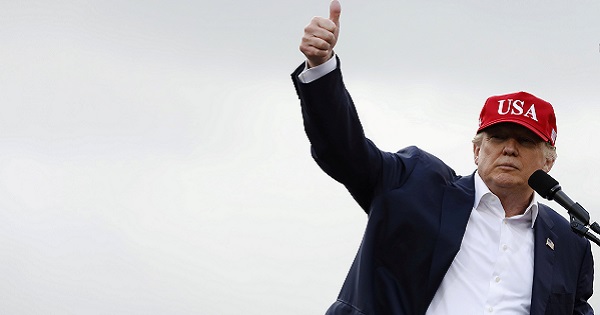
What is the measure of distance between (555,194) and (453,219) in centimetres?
93

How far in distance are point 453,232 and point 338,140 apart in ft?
4.71

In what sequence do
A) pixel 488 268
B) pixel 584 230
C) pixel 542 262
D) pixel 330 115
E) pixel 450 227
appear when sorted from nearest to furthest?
pixel 330 115
pixel 584 230
pixel 450 227
pixel 488 268
pixel 542 262

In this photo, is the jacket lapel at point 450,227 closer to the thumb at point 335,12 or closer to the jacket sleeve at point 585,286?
the jacket sleeve at point 585,286

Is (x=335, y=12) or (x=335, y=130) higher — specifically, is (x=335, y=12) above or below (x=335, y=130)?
above

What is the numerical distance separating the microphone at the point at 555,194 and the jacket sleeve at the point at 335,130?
3.64 feet

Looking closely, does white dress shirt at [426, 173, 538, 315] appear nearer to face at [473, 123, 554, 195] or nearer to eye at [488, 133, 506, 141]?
face at [473, 123, 554, 195]

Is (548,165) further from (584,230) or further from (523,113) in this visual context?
(584,230)

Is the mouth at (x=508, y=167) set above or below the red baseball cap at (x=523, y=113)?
below

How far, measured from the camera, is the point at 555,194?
21.1ft

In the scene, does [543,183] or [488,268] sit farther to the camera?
[488,268]

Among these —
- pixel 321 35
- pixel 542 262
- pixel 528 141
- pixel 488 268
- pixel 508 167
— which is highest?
pixel 528 141

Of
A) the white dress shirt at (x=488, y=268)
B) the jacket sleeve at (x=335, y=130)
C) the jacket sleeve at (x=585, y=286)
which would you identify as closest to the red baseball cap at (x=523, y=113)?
the white dress shirt at (x=488, y=268)

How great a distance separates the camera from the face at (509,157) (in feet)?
25.0

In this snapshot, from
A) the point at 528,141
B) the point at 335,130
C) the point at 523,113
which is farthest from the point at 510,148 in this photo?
the point at 335,130
